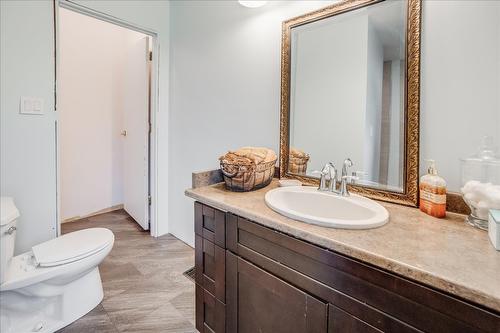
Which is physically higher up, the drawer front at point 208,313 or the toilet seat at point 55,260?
the toilet seat at point 55,260

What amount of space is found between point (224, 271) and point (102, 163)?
289 centimetres

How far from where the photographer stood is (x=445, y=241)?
2.48ft

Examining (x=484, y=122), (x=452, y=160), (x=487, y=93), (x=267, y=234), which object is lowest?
(x=267, y=234)

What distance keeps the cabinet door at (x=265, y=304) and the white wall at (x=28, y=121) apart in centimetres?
153

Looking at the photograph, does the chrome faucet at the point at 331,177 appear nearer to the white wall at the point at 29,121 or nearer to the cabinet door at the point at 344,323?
the cabinet door at the point at 344,323

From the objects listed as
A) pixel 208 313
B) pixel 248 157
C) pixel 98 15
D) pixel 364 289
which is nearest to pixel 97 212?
pixel 98 15

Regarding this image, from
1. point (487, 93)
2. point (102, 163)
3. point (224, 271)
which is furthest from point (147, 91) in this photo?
point (487, 93)

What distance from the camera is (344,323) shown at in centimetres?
75

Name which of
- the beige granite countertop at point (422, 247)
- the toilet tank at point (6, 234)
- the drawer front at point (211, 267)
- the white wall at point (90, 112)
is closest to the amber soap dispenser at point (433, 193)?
the beige granite countertop at point (422, 247)

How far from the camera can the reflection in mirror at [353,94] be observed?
1123 millimetres

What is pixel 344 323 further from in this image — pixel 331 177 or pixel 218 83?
pixel 218 83

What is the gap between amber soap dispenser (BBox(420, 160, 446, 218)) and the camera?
3.10 feet

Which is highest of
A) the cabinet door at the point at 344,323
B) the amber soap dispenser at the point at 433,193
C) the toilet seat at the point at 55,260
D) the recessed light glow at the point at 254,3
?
the recessed light glow at the point at 254,3

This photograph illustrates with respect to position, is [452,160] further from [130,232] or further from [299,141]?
[130,232]
